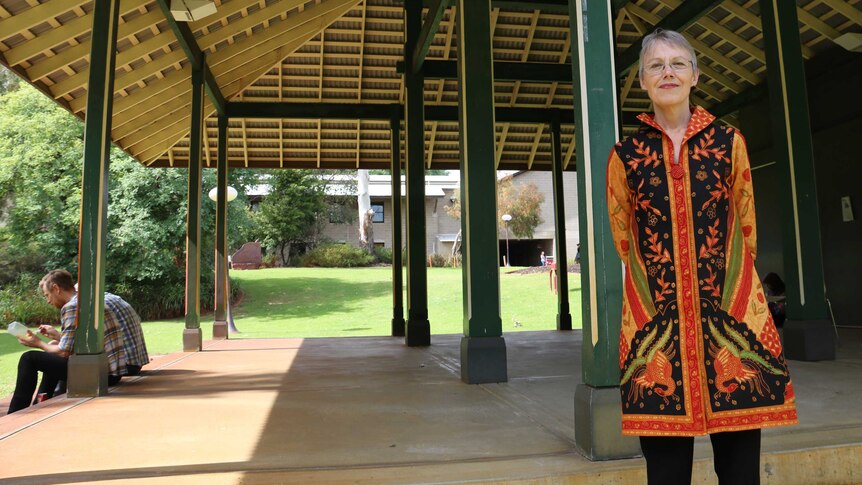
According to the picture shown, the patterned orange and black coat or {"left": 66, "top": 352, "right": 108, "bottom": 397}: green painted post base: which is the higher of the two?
the patterned orange and black coat

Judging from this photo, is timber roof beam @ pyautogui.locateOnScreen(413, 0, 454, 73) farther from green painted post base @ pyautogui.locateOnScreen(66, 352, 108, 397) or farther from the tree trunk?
the tree trunk

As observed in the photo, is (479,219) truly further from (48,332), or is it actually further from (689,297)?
(48,332)

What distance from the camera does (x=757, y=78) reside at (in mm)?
10031

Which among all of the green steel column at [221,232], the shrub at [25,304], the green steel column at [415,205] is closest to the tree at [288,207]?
the shrub at [25,304]

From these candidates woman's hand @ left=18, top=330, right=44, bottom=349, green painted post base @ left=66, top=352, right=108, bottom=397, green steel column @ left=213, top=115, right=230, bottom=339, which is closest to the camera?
woman's hand @ left=18, top=330, right=44, bottom=349

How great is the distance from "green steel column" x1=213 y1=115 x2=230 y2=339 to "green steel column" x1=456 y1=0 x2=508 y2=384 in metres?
6.10

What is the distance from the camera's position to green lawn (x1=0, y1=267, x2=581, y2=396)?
15.4 m

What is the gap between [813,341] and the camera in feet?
19.8

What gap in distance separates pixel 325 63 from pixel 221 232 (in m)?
3.50

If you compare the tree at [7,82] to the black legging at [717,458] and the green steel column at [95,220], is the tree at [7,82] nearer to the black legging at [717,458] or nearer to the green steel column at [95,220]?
the green steel column at [95,220]

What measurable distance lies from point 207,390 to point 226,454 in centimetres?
232

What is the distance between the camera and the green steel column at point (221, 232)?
391 inches

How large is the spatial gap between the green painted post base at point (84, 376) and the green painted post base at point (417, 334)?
14.4 ft

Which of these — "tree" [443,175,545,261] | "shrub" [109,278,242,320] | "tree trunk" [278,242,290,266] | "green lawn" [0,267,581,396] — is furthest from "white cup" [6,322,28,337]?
"tree" [443,175,545,261]
